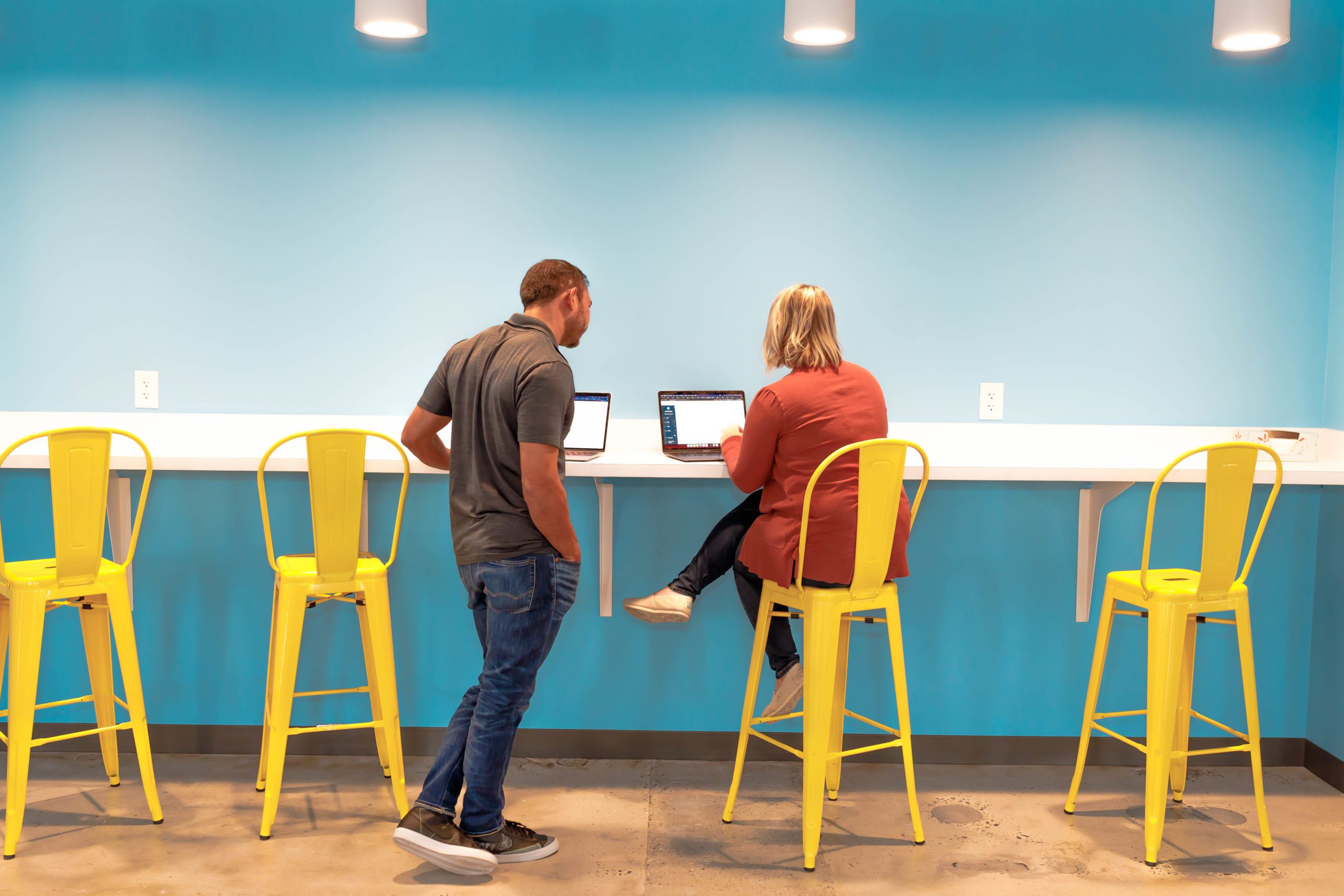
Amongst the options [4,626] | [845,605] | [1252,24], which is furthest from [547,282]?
[1252,24]

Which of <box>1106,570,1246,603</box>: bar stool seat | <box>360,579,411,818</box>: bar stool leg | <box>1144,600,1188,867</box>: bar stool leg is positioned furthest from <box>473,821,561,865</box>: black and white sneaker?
<box>1106,570,1246,603</box>: bar stool seat

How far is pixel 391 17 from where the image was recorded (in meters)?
2.83

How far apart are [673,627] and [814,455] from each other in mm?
914

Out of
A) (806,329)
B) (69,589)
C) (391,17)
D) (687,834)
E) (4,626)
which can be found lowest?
(687,834)

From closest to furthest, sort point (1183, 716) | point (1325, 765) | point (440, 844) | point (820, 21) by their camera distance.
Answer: point (440, 844) → point (1183, 716) → point (820, 21) → point (1325, 765)

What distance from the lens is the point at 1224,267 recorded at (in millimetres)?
3160

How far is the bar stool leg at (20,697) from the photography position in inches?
92.9

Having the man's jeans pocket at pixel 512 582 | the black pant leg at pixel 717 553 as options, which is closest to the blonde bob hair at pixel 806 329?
the black pant leg at pixel 717 553

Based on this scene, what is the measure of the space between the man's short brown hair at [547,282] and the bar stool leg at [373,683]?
0.88m

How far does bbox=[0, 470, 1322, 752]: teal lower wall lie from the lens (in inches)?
118

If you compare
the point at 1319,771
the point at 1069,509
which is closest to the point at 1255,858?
the point at 1319,771

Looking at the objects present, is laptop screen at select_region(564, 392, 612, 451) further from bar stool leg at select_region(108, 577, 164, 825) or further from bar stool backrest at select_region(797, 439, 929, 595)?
bar stool leg at select_region(108, 577, 164, 825)

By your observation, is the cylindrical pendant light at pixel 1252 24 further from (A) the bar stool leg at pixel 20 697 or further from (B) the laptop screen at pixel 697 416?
(A) the bar stool leg at pixel 20 697

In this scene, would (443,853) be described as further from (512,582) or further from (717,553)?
(717,553)
